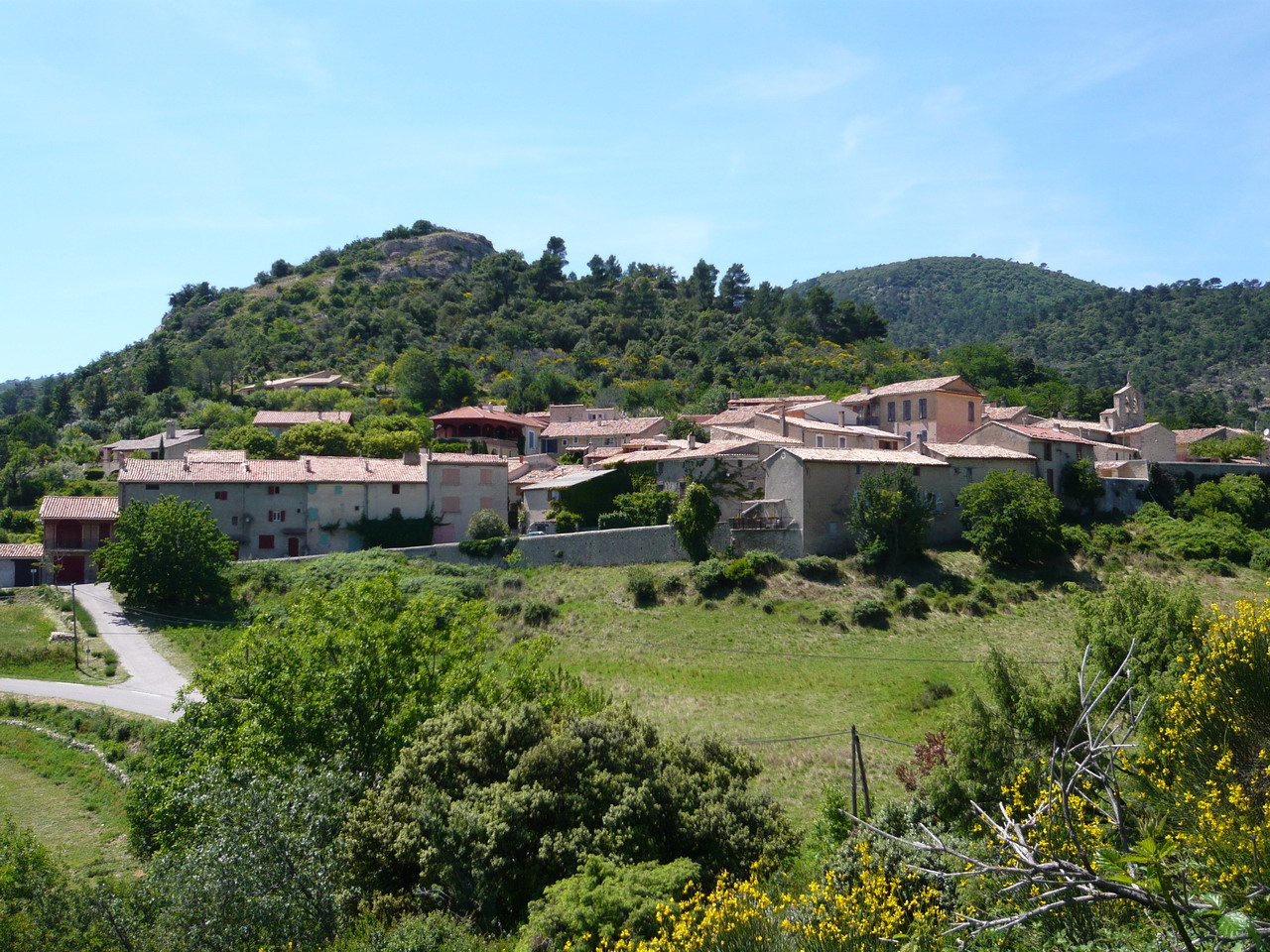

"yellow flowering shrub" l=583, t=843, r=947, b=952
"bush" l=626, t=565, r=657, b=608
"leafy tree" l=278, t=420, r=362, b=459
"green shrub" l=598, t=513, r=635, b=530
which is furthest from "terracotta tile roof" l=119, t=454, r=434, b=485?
"yellow flowering shrub" l=583, t=843, r=947, b=952

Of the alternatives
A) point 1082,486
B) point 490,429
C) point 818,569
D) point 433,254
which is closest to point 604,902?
point 818,569

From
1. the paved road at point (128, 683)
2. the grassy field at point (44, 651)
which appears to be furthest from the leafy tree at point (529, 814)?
the grassy field at point (44, 651)

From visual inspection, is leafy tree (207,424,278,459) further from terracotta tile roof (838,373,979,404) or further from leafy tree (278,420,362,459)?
terracotta tile roof (838,373,979,404)

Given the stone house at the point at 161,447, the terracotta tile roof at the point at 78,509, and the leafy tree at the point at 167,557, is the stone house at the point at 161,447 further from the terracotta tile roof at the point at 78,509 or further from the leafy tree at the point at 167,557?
the leafy tree at the point at 167,557

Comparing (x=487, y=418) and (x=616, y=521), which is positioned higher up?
(x=487, y=418)

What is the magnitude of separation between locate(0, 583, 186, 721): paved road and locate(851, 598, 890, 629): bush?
78.4ft

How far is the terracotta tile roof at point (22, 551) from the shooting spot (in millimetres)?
49312

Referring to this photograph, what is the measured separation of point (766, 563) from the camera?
41.4m

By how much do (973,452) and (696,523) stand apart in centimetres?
1386

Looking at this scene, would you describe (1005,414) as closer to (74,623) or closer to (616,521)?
(616,521)

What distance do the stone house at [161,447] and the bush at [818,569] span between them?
146 feet

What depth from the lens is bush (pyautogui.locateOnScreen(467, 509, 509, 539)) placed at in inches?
1854

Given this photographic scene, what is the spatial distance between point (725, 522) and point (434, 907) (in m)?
30.3

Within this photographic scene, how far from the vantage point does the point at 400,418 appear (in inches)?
2849
